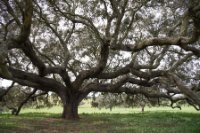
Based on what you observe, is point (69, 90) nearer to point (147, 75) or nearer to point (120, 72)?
point (120, 72)

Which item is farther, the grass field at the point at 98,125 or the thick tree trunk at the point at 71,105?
the thick tree trunk at the point at 71,105

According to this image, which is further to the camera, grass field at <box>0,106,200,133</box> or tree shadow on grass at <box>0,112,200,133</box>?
tree shadow on grass at <box>0,112,200,133</box>

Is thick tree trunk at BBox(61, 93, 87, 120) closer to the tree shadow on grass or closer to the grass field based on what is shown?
the grass field

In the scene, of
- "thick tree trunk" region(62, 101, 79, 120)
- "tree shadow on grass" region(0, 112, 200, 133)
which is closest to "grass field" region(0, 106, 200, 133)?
"tree shadow on grass" region(0, 112, 200, 133)

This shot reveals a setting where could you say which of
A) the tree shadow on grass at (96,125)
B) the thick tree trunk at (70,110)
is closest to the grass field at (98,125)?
the tree shadow on grass at (96,125)

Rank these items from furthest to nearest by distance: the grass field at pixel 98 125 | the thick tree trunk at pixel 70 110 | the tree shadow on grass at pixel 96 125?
the thick tree trunk at pixel 70 110 < the tree shadow on grass at pixel 96 125 < the grass field at pixel 98 125

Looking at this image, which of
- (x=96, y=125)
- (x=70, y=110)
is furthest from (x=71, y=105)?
(x=96, y=125)

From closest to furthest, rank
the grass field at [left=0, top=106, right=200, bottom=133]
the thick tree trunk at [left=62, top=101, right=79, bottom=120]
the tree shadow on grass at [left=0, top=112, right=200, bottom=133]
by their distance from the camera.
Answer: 1. the grass field at [left=0, top=106, right=200, bottom=133]
2. the tree shadow on grass at [left=0, top=112, right=200, bottom=133]
3. the thick tree trunk at [left=62, top=101, right=79, bottom=120]

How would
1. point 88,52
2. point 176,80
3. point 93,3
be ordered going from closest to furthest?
point 176,80, point 93,3, point 88,52

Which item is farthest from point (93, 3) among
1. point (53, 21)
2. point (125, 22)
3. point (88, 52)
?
point (88, 52)

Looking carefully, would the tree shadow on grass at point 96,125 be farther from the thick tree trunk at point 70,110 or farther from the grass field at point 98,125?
the thick tree trunk at point 70,110

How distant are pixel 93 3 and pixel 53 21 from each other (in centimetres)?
410

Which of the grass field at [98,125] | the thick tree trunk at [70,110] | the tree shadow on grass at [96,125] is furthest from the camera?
the thick tree trunk at [70,110]

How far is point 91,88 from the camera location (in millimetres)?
27484
